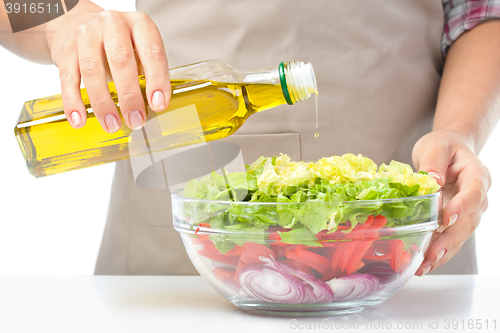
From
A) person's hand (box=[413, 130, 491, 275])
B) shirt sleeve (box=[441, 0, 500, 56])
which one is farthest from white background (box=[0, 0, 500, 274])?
person's hand (box=[413, 130, 491, 275])

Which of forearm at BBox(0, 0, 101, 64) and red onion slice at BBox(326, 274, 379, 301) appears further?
forearm at BBox(0, 0, 101, 64)

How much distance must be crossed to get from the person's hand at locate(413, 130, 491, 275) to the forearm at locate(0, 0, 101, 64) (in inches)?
29.1

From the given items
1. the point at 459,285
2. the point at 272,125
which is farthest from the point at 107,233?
the point at 459,285

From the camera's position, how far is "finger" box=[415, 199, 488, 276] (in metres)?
0.76

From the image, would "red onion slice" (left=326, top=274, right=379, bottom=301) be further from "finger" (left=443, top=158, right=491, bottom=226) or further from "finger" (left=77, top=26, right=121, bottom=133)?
"finger" (left=77, top=26, right=121, bottom=133)

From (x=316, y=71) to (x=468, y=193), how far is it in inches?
21.1

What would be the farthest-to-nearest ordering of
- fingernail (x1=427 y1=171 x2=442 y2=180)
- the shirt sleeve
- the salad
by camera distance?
the shirt sleeve < fingernail (x1=427 y1=171 x2=442 y2=180) < the salad

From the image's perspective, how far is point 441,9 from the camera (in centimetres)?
129

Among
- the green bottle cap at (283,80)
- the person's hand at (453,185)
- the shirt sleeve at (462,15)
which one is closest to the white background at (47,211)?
the shirt sleeve at (462,15)

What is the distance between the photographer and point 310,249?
1.90ft

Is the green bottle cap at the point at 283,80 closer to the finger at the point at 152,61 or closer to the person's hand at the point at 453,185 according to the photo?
the finger at the point at 152,61

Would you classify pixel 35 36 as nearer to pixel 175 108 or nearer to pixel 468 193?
pixel 175 108

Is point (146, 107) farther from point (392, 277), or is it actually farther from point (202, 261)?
point (392, 277)

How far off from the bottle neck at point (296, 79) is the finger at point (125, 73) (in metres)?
0.22
